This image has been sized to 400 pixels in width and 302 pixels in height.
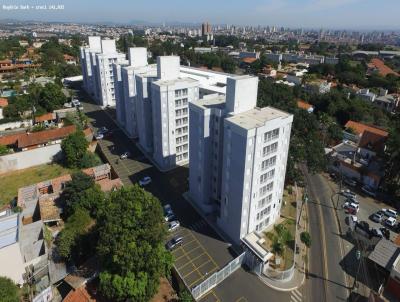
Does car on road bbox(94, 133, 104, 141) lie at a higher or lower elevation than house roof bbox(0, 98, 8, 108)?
lower

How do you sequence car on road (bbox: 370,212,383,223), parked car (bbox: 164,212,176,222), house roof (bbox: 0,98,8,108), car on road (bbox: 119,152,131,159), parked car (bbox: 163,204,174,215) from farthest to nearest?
house roof (bbox: 0,98,8,108), car on road (bbox: 119,152,131,159), car on road (bbox: 370,212,383,223), parked car (bbox: 163,204,174,215), parked car (bbox: 164,212,176,222)

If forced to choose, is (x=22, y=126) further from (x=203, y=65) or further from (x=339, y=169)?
(x=203, y=65)

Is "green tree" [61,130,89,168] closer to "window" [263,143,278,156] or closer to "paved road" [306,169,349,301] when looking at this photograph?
"window" [263,143,278,156]

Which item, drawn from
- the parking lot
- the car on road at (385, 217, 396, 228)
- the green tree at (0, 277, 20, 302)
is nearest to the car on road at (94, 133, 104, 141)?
the parking lot

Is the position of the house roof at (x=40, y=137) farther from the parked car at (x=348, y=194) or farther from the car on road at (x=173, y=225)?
the parked car at (x=348, y=194)

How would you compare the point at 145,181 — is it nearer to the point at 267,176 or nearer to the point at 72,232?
the point at 72,232

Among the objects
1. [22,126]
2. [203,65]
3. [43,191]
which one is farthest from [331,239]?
[203,65]
